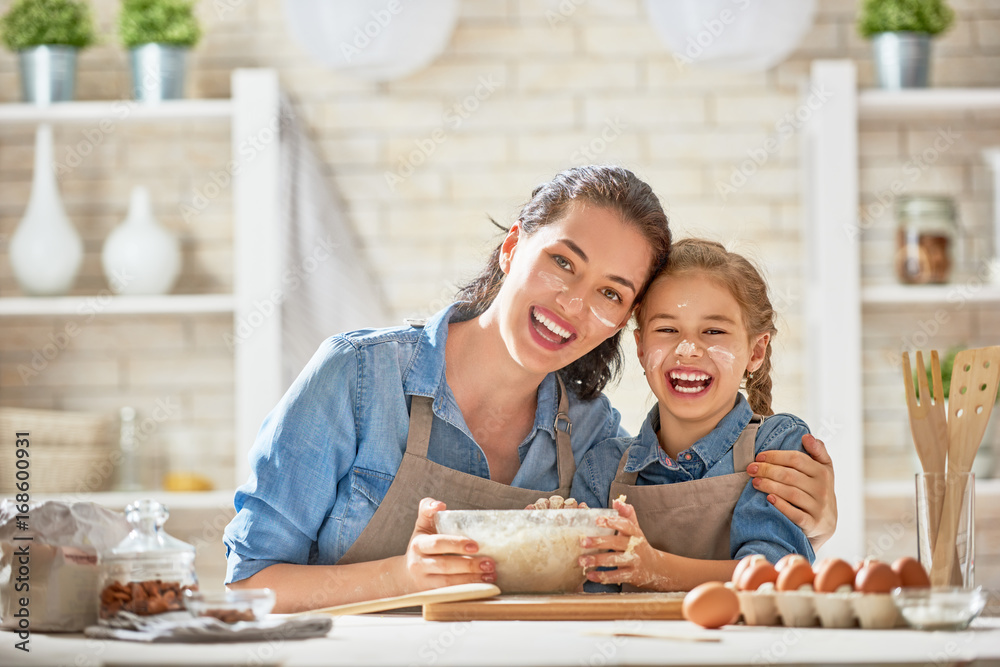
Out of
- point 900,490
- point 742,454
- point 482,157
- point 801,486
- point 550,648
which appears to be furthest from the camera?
point 482,157

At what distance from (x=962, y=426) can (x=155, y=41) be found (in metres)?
2.82

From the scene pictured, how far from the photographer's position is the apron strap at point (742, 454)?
1.63 meters

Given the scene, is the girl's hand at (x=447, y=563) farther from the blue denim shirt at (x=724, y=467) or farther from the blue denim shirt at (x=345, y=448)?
the blue denim shirt at (x=724, y=467)

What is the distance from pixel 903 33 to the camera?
3260mm

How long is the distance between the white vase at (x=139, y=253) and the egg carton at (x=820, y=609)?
8.54 feet

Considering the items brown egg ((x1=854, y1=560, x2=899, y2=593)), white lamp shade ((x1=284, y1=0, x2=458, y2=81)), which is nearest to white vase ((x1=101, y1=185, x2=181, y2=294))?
white lamp shade ((x1=284, y1=0, x2=458, y2=81))

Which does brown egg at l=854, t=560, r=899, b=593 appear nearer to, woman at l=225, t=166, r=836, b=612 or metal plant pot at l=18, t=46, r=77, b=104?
woman at l=225, t=166, r=836, b=612

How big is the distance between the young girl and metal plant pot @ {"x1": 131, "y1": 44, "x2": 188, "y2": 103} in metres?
2.12

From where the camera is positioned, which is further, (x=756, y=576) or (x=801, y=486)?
(x=801, y=486)

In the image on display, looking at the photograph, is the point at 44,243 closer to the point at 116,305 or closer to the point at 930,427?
the point at 116,305

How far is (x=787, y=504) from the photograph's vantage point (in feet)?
4.99

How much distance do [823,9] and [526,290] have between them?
2.35 m

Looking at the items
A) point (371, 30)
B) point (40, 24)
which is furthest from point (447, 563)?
point (40, 24)

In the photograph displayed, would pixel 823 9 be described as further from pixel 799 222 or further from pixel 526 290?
pixel 526 290
